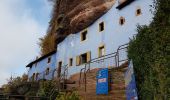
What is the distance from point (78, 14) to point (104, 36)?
5.49 m

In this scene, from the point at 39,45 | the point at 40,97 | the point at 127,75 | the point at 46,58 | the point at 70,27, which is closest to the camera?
the point at 127,75

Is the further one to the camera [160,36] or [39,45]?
[39,45]

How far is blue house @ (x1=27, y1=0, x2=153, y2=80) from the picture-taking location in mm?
19375

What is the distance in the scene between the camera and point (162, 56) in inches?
439

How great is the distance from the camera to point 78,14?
27250 mm

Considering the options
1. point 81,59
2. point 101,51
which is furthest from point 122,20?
point 81,59

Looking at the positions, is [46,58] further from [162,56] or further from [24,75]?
A: [162,56]

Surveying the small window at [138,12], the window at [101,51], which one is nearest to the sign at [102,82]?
the small window at [138,12]

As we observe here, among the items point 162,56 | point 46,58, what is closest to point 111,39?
point 162,56

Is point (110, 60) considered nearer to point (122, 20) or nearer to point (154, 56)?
point (122, 20)

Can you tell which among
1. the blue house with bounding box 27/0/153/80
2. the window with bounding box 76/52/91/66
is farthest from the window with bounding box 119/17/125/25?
the window with bounding box 76/52/91/66

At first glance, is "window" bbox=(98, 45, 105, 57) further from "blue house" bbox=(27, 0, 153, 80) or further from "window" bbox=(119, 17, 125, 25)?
"window" bbox=(119, 17, 125, 25)

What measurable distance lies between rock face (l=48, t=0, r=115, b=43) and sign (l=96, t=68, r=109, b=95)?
10616 millimetres

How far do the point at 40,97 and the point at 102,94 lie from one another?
20.8 ft
